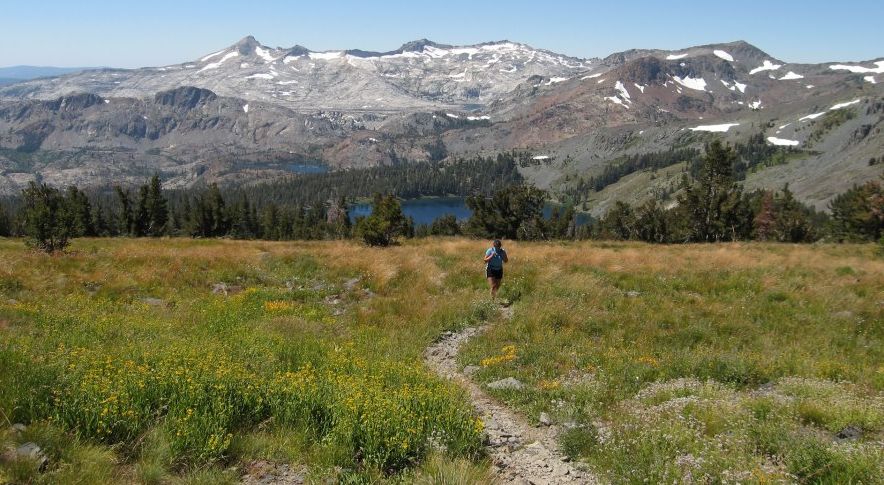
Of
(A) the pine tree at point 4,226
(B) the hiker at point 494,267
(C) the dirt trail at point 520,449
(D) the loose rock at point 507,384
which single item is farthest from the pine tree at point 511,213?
(A) the pine tree at point 4,226

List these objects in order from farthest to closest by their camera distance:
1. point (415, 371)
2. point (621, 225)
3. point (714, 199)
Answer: point (621, 225)
point (714, 199)
point (415, 371)

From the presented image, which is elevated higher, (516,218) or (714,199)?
(714,199)

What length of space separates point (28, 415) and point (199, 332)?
5849 mm

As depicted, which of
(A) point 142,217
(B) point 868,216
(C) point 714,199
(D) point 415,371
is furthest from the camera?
(A) point 142,217

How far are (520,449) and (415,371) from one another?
279cm

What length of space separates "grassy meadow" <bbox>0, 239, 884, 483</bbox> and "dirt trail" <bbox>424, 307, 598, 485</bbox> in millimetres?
345

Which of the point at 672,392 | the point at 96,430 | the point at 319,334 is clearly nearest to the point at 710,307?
the point at 672,392

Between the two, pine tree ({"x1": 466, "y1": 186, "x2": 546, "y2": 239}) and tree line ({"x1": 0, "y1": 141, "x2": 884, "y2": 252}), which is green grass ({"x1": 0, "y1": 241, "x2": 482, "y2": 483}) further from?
pine tree ({"x1": 466, "y1": 186, "x2": 546, "y2": 239})

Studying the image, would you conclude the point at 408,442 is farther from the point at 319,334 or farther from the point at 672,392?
the point at 319,334

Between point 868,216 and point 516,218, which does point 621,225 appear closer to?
point 516,218

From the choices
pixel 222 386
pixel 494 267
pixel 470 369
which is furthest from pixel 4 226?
pixel 222 386

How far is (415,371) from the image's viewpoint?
10133 millimetres

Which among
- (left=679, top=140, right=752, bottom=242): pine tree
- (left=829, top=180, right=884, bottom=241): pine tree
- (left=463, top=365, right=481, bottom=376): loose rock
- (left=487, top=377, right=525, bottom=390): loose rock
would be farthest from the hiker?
(left=829, top=180, right=884, bottom=241): pine tree

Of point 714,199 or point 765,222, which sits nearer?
point 714,199
